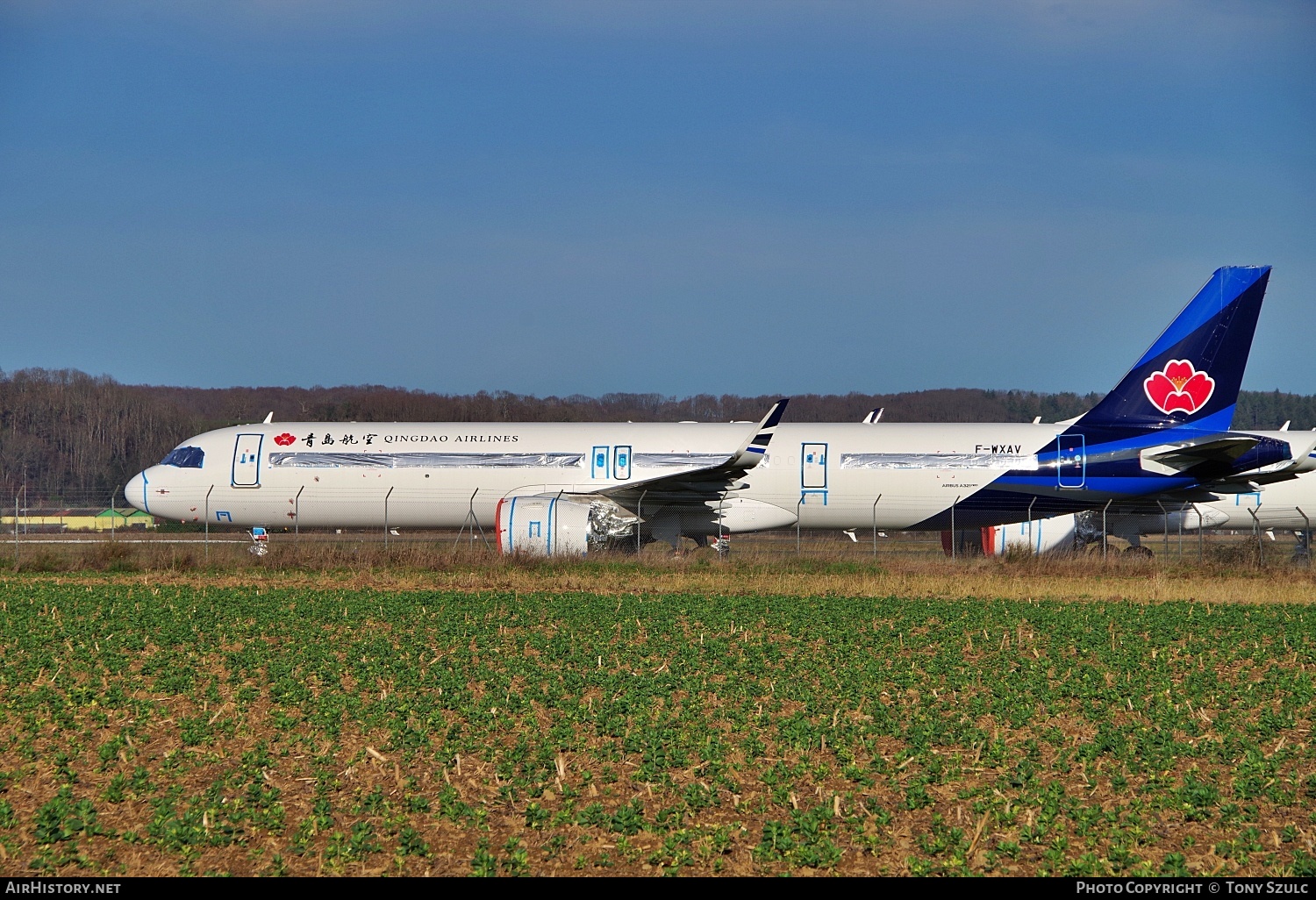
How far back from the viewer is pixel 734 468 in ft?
91.8

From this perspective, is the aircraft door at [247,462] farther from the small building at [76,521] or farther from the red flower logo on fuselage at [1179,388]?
the small building at [76,521]

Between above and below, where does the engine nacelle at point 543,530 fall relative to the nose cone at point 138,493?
below

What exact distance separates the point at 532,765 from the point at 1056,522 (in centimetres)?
2433

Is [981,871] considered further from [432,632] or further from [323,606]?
[323,606]

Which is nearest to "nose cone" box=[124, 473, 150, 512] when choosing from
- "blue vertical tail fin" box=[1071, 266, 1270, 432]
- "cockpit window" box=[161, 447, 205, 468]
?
"cockpit window" box=[161, 447, 205, 468]

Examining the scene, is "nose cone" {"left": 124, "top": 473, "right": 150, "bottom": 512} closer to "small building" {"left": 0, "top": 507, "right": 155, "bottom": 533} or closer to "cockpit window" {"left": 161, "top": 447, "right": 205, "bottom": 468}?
"cockpit window" {"left": 161, "top": 447, "right": 205, "bottom": 468}

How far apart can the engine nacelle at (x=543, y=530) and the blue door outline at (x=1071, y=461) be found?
12.0 meters

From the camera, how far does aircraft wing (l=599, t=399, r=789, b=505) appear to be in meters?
27.3

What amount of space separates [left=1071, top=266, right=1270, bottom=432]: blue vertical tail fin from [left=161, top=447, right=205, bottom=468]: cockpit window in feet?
75.4

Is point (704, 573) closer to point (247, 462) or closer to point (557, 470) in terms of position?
point (557, 470)

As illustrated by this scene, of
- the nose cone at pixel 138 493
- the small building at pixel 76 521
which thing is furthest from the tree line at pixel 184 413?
the nose cone at pixel 138 493

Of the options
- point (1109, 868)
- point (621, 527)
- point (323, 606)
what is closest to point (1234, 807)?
point (1109, 868)

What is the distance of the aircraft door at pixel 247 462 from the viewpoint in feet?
103

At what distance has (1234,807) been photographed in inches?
335
